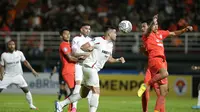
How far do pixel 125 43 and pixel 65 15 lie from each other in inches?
161

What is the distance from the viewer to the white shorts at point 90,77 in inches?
601

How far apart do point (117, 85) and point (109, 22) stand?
380cm

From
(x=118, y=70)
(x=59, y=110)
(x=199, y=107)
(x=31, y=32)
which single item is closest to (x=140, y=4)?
(x=118, y=70)

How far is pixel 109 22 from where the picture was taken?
109ft

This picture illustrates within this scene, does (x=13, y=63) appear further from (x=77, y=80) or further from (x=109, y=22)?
(x=109, y=22)

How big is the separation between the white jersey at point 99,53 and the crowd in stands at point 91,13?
17329mm

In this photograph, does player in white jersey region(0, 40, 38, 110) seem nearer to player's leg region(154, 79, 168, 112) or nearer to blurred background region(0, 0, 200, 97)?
player's leg region(154, 79, 168, 112)

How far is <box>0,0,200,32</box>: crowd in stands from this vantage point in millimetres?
33125

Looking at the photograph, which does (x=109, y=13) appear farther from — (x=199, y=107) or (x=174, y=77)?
(x=199, y=107)

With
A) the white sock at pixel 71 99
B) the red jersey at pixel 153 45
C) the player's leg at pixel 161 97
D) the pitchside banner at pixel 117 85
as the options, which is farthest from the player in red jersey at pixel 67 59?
the pitchside banner at pixel 117 85

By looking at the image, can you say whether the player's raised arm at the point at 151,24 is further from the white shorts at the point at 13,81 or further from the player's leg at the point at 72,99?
the white shorts at the point at 13,81

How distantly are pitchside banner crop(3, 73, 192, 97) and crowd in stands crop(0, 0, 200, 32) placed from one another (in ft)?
10.2

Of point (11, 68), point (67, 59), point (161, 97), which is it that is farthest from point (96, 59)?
point (11, 68)

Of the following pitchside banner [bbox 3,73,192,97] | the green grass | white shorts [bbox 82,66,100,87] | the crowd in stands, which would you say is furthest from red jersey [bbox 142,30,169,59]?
the crowd in stands
